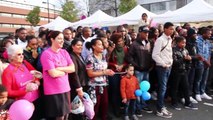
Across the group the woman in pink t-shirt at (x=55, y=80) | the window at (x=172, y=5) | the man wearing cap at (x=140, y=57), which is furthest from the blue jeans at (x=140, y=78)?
the window at (x=172, y=5)

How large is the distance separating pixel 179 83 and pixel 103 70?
100 inches

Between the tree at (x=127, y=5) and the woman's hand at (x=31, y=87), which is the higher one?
the tree at (x=127, y=5)

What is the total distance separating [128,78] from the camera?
6004 millimetres

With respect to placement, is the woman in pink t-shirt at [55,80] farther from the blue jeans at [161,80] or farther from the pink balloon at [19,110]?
the blue jeans at [161,80]

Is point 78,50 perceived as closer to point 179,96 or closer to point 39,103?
point 39,103

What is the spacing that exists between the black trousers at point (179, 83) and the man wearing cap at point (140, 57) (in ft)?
2.72

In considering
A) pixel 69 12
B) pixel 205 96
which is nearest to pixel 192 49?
pixel 205 96

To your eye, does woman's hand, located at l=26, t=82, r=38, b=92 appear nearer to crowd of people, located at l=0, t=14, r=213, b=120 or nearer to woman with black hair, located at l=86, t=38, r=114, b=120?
crowd of people, located at l=0, t=14, r=213, b=120

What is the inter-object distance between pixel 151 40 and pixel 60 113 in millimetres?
3636

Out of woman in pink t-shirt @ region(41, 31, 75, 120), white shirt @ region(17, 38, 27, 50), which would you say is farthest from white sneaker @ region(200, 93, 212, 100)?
white shirt @ region(17, 38, 27, 50)

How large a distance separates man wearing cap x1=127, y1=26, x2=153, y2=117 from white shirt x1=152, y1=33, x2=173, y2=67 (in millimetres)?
205

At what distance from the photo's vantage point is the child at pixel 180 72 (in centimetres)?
677

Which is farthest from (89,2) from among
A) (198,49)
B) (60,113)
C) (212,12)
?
(60,113)

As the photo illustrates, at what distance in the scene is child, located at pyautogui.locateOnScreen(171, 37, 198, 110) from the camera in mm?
6770
